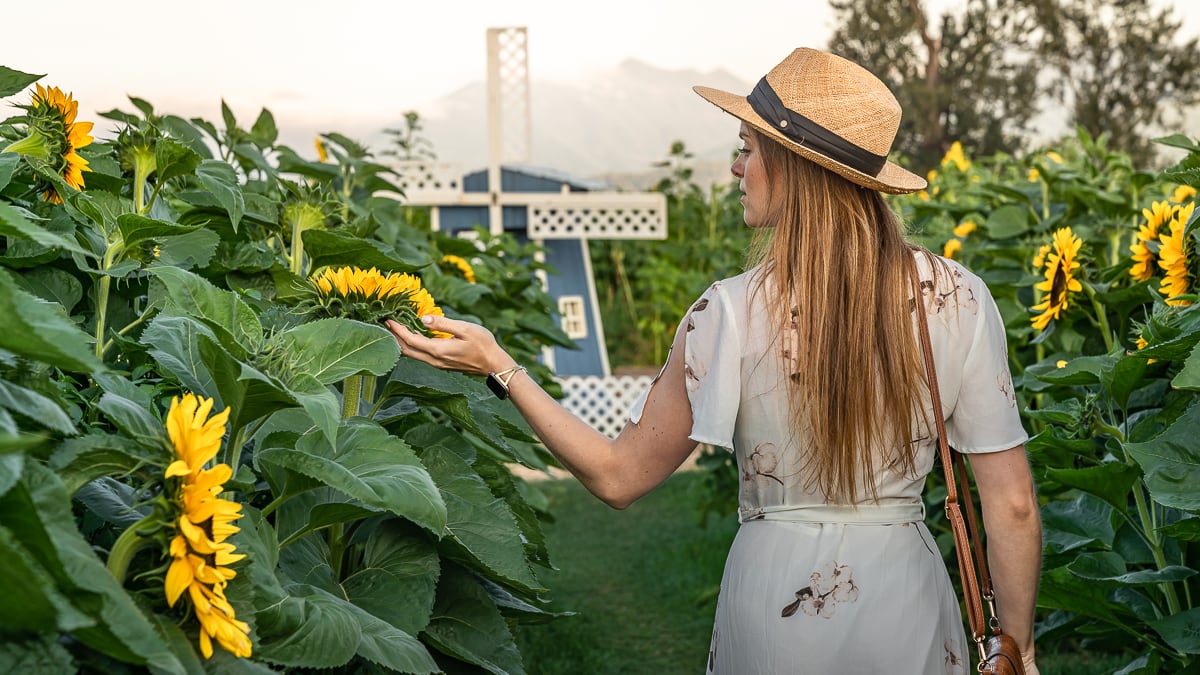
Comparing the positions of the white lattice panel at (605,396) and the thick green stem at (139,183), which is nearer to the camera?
the thick green stem at (139,183)

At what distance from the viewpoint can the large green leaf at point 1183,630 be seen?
2.30 meters

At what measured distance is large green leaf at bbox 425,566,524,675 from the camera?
1.65m

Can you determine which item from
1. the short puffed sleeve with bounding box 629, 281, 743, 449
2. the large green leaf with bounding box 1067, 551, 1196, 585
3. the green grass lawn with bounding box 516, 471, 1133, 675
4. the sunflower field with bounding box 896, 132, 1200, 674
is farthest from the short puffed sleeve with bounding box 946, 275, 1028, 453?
the green grass lawn with bounding box 516, 471, 1133, 675

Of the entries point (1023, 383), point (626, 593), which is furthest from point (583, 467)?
point (626, 593)

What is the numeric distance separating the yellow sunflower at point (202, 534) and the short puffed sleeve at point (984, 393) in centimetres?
119

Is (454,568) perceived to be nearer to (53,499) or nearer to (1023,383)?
(53,499)

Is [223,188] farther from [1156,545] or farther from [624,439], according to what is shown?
[1156,545]

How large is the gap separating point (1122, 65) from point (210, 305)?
28019 millimetres

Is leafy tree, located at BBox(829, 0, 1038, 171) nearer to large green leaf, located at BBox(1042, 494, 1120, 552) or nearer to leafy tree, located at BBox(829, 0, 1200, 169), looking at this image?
leafy tree, located at BBox(829, 0, 1200, 169)

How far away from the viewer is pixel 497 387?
1970mm

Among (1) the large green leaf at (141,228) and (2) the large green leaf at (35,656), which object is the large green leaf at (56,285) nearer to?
(1) the large green leaf at (141,228)

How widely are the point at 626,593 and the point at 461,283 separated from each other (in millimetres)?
2737

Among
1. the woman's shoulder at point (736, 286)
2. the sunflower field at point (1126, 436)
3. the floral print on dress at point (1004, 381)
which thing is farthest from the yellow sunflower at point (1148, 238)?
the woman's shoulder at point (736, 286)

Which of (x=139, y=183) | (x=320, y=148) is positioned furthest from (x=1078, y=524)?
(x=320, y=148)
